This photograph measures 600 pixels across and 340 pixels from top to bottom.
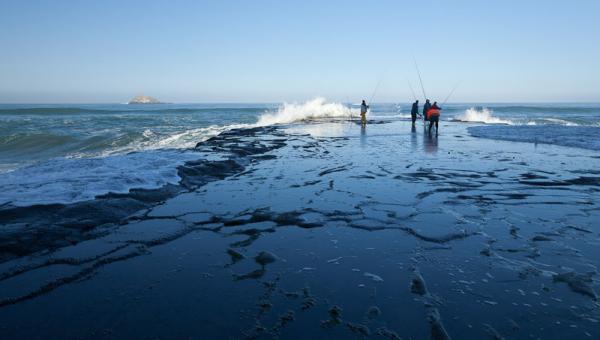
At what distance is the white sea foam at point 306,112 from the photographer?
40156 mm

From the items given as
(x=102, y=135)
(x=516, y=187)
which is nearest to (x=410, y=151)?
(x=516, y=187)

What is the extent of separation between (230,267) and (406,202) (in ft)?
12.1

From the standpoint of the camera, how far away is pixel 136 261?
4289mm

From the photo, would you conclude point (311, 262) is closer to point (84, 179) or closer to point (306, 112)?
point (84, 179)

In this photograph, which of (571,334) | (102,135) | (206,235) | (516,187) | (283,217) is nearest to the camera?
(571,334)

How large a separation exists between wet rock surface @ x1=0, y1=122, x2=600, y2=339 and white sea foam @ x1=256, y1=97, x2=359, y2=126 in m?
32.5

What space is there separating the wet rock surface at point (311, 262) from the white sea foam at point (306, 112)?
Result: 3250 cm

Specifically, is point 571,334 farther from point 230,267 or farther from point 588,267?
point 230,267

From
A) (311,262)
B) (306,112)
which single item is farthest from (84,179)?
(306,112)

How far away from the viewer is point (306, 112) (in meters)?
42.4

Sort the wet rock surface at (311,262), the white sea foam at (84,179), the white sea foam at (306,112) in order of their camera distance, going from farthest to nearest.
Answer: the white sea foam at (306,112) < the white sea foam at (84,179) < the wet rock surface at (311,262)

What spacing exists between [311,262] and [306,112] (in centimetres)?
3897

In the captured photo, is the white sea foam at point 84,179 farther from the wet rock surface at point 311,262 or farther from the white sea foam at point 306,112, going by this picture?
the white sea foam at point 306,112

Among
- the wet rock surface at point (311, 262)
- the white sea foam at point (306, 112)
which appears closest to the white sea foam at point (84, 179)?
the wet rock surface at point (311, 262)
